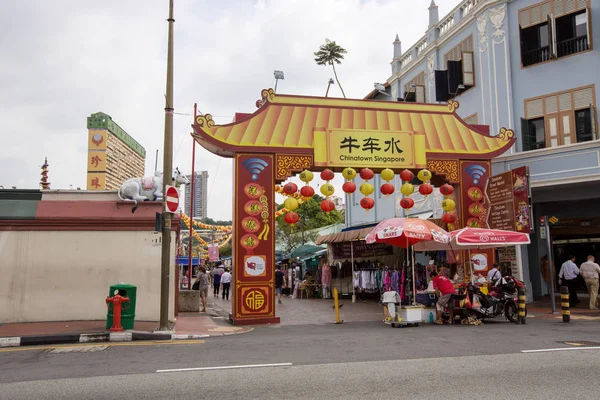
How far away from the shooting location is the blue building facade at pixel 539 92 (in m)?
18.8

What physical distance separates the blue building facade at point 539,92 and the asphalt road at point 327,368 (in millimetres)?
8587

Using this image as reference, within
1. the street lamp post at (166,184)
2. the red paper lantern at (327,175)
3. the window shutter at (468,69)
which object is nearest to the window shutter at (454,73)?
the window shutter at (468,69)

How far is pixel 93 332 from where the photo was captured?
12.8 m

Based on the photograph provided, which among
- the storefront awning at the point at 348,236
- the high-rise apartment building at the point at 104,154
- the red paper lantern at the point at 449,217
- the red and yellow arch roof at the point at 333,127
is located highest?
the high-rise apartment building at the point at 104,154

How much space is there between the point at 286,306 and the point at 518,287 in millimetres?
10380

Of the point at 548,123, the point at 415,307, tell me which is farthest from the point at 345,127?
the point at 548,123

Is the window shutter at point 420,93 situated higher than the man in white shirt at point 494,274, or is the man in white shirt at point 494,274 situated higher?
the window shutter at point 420,93

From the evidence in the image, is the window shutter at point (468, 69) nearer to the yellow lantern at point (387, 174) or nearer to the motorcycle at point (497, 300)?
the yellow lantern at point (387, 174)

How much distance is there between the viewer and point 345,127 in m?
17.3

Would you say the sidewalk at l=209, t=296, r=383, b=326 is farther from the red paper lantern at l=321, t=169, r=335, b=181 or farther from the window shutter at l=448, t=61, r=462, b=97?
the window shutter at l=448, t=61, r=462, b=97

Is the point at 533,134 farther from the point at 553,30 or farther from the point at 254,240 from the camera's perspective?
the point at 254,240

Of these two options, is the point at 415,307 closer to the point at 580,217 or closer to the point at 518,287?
the point at 518,287

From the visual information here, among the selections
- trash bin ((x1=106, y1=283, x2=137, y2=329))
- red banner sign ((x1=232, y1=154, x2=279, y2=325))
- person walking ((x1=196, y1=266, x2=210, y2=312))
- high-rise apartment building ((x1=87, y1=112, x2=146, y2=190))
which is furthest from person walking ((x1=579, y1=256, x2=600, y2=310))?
high-rise apartment building ((x1=87, y1=112, x2=146, y2=190))

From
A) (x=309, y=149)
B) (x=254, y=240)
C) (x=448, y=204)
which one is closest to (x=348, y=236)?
(x=448, y=204)
